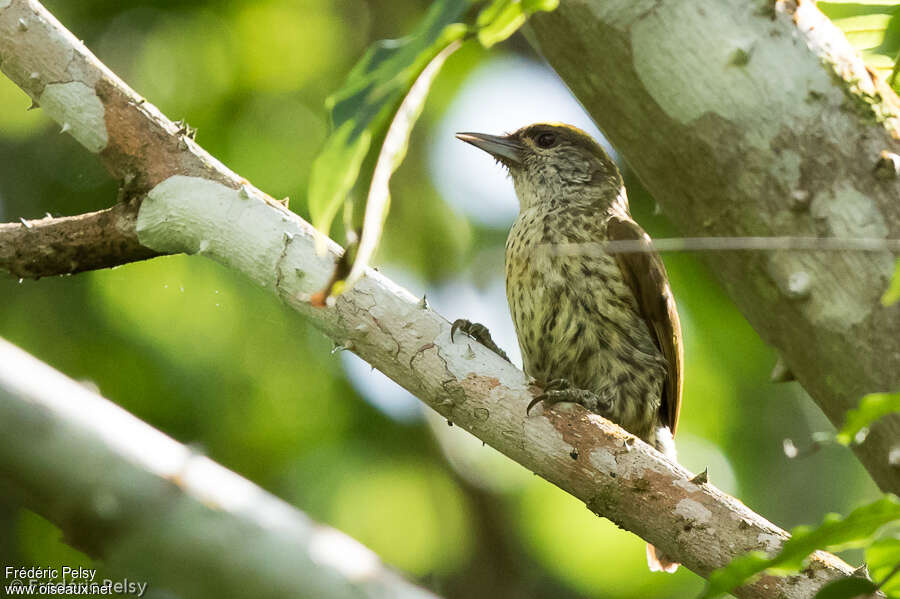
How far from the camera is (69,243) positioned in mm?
2479

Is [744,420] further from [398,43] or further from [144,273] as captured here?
[398,43]

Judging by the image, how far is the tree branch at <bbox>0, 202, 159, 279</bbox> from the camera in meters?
2.45

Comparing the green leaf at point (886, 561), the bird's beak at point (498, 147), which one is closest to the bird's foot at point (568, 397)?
the green leaf at point (886, 561)

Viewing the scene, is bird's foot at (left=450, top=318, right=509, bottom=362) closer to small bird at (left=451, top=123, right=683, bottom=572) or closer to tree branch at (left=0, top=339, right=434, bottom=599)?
small bird at (left=451, top=123, right=683, bottom=572)

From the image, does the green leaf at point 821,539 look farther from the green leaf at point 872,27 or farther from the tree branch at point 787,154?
the green leaf at point 872,27

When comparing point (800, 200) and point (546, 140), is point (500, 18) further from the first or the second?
point (546, 140)

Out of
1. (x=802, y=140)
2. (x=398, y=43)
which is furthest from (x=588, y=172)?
(x=398, y=43)

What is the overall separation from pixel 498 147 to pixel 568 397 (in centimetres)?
186

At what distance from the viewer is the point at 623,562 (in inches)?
209

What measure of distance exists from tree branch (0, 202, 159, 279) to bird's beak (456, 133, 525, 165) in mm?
2086

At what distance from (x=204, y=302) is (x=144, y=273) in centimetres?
33

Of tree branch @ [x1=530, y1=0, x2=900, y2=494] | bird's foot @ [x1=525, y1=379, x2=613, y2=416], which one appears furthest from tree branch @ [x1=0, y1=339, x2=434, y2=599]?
tree branch @ [x1=530, y1=0, x2=900, y2=494]

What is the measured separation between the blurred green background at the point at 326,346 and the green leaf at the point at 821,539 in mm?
3587

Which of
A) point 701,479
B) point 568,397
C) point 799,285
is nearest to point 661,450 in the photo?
point 568,397
